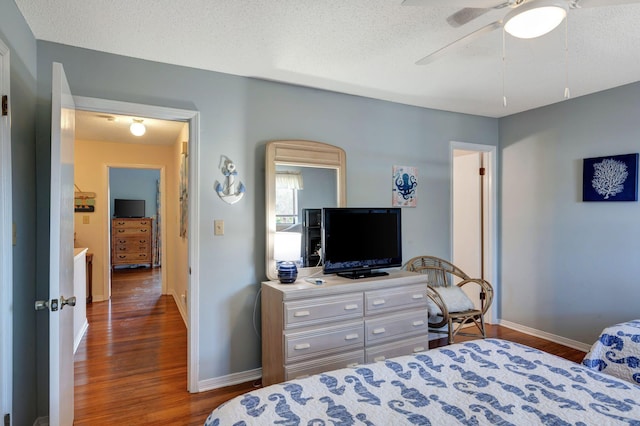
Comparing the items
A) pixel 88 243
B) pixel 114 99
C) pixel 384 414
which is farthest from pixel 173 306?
pixel 384 414

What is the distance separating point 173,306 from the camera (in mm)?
5035

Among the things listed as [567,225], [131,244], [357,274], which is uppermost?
[567,225]

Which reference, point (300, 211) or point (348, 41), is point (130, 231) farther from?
point (348, 41)

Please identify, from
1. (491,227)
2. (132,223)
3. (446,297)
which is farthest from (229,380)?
(132,223)

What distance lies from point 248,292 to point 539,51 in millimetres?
2676

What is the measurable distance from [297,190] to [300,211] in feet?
0.57

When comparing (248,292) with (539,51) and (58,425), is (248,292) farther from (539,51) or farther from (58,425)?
(539,51)

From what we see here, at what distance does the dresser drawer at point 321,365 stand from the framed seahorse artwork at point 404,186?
1523 millimetres

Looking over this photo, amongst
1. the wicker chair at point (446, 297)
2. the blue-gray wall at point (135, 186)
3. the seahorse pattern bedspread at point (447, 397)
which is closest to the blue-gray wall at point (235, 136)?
the wicker chair at point (446, 297)

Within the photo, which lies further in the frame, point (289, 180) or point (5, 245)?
point (289, 180)

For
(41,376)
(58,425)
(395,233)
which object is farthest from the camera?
(395,233)

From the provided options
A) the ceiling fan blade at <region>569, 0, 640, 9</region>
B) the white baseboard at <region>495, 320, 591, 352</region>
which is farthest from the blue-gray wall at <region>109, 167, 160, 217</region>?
the ceiling fan blade at <region>569, 0, 640, 9</region>

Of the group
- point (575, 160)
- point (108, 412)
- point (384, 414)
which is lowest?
point (108, 412)

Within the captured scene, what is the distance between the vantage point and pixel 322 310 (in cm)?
256
